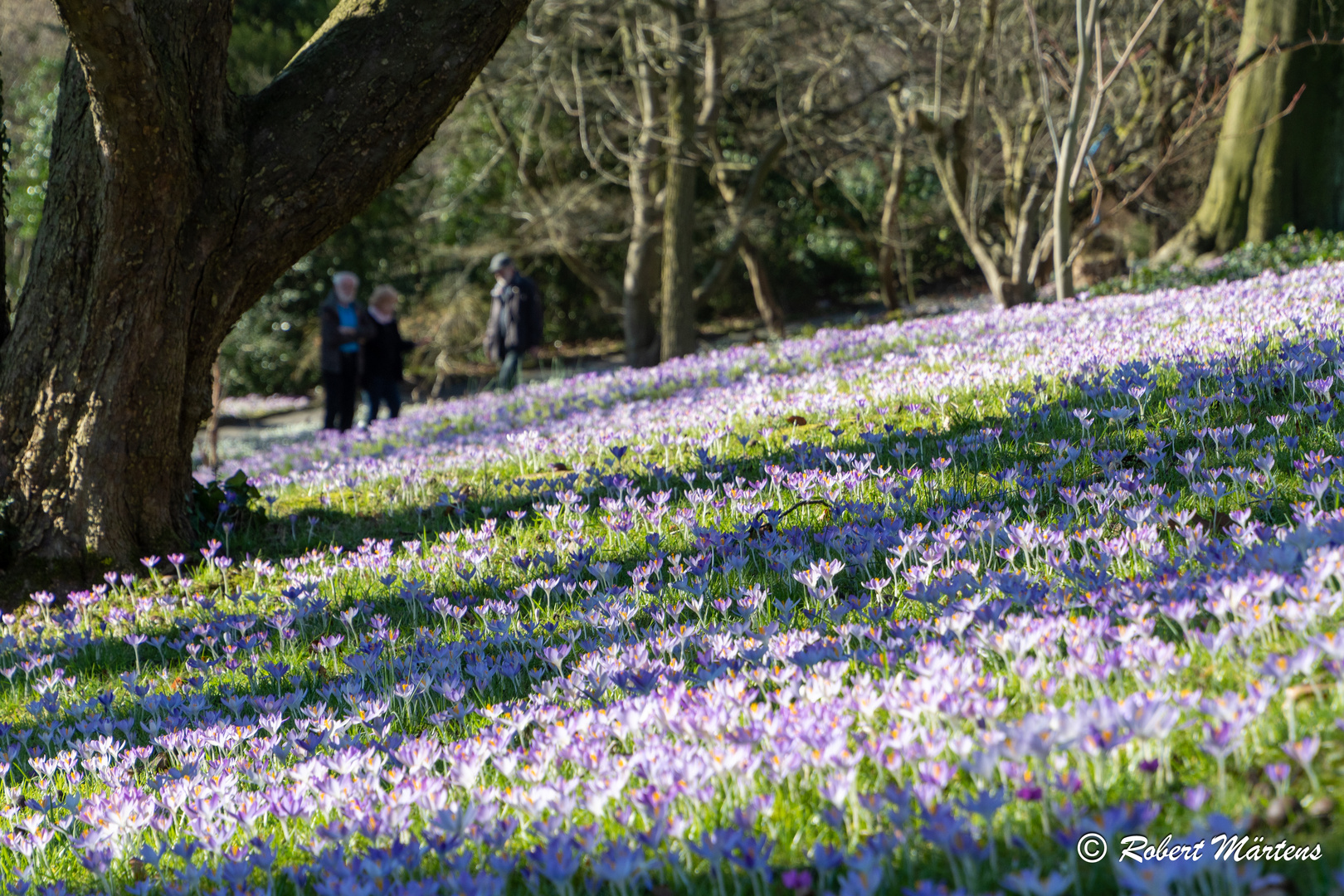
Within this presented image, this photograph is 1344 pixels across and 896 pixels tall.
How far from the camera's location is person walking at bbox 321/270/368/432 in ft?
44.4

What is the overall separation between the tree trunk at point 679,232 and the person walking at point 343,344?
4.55 meters

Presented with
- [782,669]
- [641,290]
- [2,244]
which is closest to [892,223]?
[641,290]

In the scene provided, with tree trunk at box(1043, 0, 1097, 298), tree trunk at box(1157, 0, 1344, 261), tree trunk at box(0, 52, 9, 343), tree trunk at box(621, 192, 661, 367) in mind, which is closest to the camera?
tree trunk at box(0, 52, 9, 343)

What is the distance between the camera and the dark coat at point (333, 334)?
13.5 meters

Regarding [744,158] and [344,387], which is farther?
[744,158]

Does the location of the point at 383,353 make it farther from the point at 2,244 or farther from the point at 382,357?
the point at 2,244

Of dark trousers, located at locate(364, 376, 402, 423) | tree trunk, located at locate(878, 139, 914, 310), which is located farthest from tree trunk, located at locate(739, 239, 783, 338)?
dark trousers, located at locate(364, 376, 402, 423)

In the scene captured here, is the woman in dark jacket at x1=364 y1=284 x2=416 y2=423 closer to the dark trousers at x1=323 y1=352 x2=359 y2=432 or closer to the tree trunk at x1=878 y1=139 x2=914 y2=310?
the dark trousers at x1=323 y1=352 x2=359 y2=432

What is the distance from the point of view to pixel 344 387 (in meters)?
14.0

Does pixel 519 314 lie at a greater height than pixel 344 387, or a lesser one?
greater

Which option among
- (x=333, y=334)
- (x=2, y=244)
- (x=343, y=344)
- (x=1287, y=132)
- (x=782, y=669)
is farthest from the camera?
(x=343, y=344)

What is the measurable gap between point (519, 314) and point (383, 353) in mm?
2027

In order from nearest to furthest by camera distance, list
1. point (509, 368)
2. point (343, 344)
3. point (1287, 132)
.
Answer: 1. point (1287, 132)
2. point (343, 344)
3. point (509, 368)

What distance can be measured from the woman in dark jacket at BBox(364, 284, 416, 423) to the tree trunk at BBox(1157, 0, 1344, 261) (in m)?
11.8
